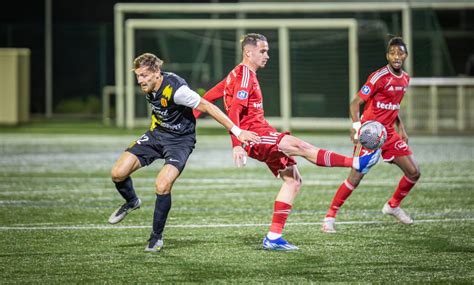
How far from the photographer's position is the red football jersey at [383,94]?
977 cm

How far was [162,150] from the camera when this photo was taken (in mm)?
8773

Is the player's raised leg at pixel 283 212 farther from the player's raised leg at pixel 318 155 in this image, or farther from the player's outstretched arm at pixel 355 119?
the player's outstretched arm at pixel 355 119

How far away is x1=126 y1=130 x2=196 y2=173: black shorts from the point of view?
8.54m

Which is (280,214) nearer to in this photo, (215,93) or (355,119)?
(215,93)

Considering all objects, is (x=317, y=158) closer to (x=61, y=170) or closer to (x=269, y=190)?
(x=269, y=190)

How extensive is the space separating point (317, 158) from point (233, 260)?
3.94 ft

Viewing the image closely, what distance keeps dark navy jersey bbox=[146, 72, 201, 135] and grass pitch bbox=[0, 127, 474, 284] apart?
1.04 m

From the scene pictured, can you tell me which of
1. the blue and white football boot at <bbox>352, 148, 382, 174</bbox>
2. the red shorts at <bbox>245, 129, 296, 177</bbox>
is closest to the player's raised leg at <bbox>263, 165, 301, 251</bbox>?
the red shorts at <bbox>245, 129, 296, 177</bbox>

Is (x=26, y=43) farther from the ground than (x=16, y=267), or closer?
farther from the ground

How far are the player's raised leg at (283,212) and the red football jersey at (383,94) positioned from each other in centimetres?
163

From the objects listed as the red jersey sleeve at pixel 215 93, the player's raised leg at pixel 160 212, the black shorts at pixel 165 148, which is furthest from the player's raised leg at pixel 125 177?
the red jersey sleeve at pixel 215 93

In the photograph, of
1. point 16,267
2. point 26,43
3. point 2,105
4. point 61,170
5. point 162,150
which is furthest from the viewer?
point 26,43

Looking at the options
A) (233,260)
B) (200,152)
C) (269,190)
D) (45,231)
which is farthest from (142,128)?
(233,260)

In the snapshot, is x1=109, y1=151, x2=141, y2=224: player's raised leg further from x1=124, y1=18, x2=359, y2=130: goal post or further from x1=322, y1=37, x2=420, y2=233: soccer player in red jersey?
x1=124, y1=18, x2=359, y2=130: goal post
